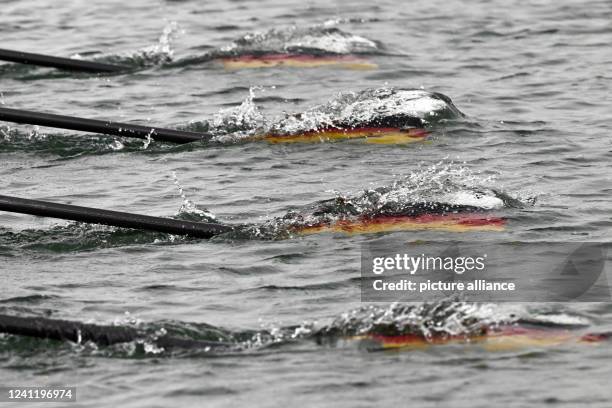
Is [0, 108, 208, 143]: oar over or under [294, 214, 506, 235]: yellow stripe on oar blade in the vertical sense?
over

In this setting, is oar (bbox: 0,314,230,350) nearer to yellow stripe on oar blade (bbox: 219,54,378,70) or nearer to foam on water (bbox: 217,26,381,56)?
yellow stripe on oar blade (bbox: 219,54,378,70)

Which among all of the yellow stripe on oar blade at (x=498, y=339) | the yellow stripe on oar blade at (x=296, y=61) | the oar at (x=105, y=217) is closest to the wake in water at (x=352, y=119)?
the yellow stripe on oar blade at (x=296, y=61)

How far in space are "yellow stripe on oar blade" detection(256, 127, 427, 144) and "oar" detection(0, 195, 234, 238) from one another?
2.95m

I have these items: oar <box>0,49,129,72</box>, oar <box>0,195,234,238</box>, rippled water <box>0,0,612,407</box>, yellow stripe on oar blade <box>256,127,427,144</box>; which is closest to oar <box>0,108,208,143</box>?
rippled water <box>0,0,612,407</box>

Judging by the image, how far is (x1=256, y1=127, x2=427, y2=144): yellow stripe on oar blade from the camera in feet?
42.0

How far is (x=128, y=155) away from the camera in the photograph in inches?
503

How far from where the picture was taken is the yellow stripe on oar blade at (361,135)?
42.0ft

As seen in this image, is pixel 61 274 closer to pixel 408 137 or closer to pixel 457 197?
pixel 457 197

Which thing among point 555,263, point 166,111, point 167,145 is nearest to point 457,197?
point 555,263

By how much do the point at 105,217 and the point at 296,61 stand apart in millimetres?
6080

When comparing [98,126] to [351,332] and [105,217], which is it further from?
[351,332]

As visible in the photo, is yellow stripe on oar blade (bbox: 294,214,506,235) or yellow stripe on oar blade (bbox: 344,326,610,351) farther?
yellow stripe on oar blade (bbox: 294,214,506,235)

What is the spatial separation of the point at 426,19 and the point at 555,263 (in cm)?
830

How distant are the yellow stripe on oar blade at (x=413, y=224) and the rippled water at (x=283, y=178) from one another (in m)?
0.10
